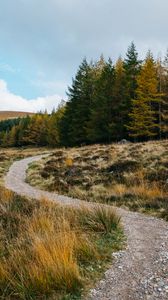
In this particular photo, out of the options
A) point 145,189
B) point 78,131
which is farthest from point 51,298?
point 78,131

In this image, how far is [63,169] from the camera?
24.2 m

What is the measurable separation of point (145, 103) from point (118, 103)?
4.12 meters

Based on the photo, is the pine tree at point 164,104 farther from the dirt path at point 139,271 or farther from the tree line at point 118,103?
the dirt path at point 139,271

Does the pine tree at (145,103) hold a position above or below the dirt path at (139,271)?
above

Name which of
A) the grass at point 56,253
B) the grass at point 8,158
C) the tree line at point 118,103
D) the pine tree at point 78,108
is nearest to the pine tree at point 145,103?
the tree line at point 118,103

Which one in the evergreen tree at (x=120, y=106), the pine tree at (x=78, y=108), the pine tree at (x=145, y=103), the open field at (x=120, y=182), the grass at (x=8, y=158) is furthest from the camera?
the pine tree at (x=78, y=108)

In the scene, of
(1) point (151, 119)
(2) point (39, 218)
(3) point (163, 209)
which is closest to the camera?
(2) point (39, 218)

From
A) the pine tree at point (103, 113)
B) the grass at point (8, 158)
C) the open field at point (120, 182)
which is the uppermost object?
the pine tree at point (103, 113)

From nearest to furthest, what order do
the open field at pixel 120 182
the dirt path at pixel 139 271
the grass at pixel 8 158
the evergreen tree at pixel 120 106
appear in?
the dirt path at pixel 139 271 → the open field at pixel 120 182 → the grass at pixel 8 158 → the evergreen tree at pixel 120 106

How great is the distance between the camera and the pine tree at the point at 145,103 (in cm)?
4272

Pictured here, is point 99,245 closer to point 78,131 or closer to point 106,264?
point 106,264

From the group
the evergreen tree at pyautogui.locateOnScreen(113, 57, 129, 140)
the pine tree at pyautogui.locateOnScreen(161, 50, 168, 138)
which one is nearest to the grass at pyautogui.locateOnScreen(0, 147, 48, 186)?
the evergreen tree at pyautogui.locateOnScreen(113, 57, 129, 140)

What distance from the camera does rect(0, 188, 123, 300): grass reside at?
5.48m

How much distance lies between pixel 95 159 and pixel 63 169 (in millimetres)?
3213
